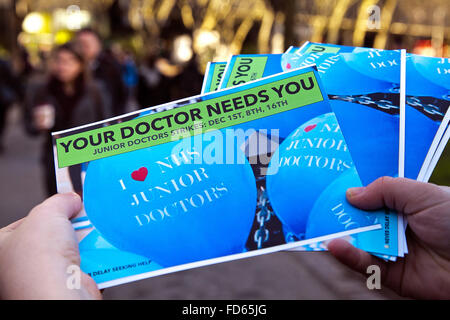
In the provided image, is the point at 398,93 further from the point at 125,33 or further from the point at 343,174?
the point at 125,33

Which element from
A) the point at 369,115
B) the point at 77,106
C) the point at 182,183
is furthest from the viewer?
the point at 77,106

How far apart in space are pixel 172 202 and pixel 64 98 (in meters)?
2.98

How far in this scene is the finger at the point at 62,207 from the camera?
1.47m

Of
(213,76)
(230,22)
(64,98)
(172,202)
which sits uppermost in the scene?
(230,22)

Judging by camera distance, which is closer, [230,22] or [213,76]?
[213,76]

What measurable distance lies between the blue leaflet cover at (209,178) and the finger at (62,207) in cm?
3

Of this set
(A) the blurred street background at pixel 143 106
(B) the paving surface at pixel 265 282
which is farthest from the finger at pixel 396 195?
(B) the paving surface at pixel 265 282

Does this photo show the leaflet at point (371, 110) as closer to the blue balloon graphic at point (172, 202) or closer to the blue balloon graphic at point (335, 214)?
the blue balloon graphic at point (335, 214)

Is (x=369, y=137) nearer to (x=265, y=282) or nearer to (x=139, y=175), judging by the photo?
(x=139, y=175)

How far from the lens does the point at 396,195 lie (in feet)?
4.95

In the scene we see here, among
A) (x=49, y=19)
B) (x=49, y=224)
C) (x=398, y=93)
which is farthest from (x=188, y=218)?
(x=49, y=19)

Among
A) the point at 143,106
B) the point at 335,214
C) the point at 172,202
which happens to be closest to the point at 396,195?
the point at 335,214

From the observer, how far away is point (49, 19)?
79.7 feet

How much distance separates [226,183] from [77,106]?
290cm
